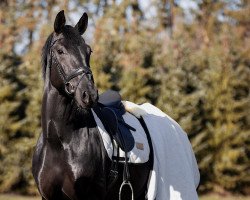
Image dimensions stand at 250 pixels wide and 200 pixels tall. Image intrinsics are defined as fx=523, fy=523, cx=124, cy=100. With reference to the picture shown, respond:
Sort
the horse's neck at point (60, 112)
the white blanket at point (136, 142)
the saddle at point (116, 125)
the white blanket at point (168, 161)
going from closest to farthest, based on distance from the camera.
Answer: the horse's neck at point (60, 112) < the white blanket at point (136, 142) < the saddle at point (116, 125) < the white blanket at point (168, 161)

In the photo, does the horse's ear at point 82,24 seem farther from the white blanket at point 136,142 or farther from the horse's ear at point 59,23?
the white blanket at point 136,142

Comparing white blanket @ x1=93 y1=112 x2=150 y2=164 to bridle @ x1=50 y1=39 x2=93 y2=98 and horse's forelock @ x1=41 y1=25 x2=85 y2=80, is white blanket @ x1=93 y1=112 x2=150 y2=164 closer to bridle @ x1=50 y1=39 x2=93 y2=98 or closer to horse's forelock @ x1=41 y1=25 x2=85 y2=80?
bridle @ x1=50 y1=39 x2=93 y2=98

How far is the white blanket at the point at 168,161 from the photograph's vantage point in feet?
16.8

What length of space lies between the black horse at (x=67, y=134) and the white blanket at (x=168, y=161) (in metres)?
0.87

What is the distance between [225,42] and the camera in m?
17.2

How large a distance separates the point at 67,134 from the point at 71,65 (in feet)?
1.91

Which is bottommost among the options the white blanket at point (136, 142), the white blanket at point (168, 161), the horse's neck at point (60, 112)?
the white blanket at point (168, 161)

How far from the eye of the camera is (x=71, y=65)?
404cm

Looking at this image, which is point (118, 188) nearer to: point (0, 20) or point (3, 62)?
point (3, 62)

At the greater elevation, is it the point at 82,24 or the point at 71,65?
the point at 82,24

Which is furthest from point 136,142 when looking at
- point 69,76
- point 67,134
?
point 69,76

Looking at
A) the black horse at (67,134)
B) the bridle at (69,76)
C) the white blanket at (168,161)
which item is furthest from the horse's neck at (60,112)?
the white blanket at (168,161)

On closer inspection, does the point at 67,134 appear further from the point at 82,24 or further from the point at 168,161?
the point at 168,161

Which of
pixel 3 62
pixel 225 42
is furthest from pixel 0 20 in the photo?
pixel 225 42
